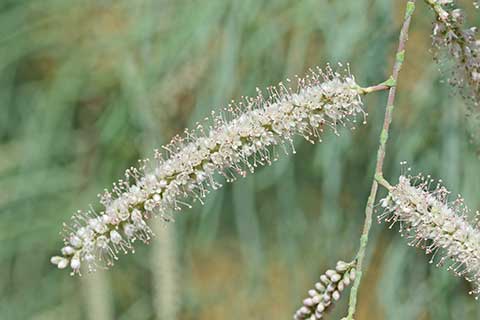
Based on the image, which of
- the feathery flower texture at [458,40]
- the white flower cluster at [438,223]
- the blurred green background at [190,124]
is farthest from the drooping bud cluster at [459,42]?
the blurred green background at [190,124]

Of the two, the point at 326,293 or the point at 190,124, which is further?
the point at 190,124

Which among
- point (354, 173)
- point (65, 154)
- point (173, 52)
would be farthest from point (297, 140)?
point (65, 154)

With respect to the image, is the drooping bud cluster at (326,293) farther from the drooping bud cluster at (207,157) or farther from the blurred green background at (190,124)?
the blurred green background at (190,124)

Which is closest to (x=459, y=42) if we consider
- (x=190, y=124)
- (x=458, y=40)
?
(x=458, y=40)

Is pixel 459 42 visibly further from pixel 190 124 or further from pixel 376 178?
pixel 190 124

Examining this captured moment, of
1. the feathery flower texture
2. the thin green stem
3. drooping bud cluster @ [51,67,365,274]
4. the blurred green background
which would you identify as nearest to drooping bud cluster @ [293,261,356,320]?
the thin green stem

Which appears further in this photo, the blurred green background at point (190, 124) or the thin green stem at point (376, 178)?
the blurred green background at point (190, 124)

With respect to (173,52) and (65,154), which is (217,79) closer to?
(173,52)
